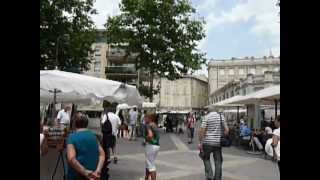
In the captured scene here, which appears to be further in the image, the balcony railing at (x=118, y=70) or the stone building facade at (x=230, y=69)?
the stone building facade at (x=230, y=69)

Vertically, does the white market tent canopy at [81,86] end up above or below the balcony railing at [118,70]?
below

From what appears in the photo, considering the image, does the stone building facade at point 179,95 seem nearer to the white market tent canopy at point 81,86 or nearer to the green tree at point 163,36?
the green tree at point 163,36

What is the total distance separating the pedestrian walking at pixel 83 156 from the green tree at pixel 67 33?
25.5m

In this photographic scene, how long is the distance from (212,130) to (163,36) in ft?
114

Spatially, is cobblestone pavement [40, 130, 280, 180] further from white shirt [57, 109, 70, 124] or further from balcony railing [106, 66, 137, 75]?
balcony railing [106, 66, 137, 75]

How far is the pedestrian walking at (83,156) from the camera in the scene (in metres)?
5.73

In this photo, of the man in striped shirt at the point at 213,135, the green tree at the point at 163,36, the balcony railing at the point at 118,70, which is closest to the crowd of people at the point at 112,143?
the man in striped shirt at the point at 213,135

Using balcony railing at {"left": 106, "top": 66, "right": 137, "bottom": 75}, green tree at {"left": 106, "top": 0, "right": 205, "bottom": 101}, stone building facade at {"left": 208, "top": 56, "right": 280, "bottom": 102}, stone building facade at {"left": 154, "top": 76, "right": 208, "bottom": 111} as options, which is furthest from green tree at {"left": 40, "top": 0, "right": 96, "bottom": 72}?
stone building facade at {"left": 208, "top": 56, "right": 280, "bottom": 102}

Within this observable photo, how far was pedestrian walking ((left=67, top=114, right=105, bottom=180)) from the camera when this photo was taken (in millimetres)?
5734

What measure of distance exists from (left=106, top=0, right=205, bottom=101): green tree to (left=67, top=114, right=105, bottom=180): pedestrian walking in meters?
37.3

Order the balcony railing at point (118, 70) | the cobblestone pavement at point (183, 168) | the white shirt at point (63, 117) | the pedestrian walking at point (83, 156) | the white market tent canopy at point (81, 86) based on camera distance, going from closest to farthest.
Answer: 1. the pedestrian walking at point (83, 156)
2. the white market tent canopy at point (81, 86)
3. the cobblestone pavement at point (183, 168)
4. the white shirt at point (63, 117)
5. the balcony railing at point (118, 70)

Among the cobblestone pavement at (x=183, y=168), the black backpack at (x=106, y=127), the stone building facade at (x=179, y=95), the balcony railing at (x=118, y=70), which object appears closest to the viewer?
the cobblestone pavement at (x=183, y=168)
